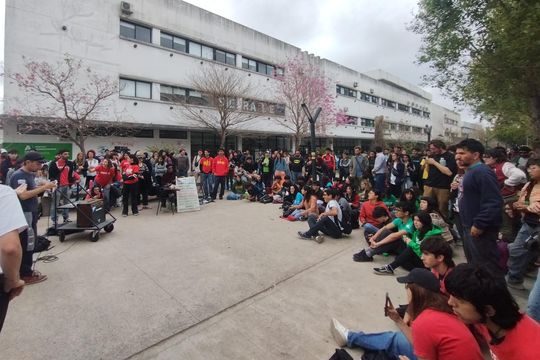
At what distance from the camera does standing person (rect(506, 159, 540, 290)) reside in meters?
3.32

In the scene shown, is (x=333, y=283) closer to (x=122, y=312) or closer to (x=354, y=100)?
(x=122, y=312)

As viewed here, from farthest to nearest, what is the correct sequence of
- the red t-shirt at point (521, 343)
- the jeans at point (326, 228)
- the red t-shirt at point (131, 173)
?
the red t-shirt at point (131, 173) < the jeans at point (326, 228) < the red t-shirt at point (521, 343)

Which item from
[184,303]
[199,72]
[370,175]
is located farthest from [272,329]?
[199,72]

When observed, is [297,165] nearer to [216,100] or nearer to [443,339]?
[443,339]

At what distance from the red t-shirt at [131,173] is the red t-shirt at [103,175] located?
1.49ft

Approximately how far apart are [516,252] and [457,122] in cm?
7881

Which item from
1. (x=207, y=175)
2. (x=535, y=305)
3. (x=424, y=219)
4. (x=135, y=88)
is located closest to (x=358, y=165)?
(x=207, y=175)

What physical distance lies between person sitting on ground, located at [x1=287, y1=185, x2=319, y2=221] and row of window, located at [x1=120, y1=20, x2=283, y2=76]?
1484 cm

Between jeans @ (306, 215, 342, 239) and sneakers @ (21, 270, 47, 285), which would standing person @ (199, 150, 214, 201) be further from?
sneakers @ (21, 270, 47, 285)

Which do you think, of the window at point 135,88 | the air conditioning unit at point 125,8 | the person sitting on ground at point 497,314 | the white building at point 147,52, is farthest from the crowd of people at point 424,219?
the air conditioning unit at point 125,8

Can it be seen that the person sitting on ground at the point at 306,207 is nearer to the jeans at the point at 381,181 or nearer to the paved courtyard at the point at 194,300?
the paved courtyard at the point at 194,300

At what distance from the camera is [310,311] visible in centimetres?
326

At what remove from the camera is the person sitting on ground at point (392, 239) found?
15.3 feet

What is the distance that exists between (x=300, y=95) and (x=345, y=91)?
1231cm
